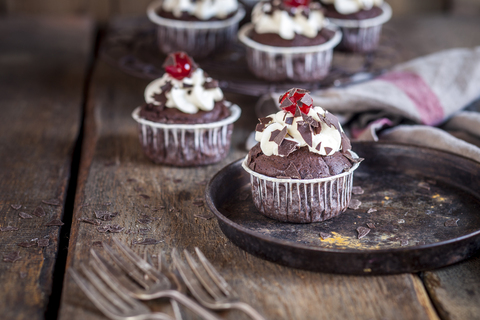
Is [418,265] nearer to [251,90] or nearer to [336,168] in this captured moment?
[336,168]

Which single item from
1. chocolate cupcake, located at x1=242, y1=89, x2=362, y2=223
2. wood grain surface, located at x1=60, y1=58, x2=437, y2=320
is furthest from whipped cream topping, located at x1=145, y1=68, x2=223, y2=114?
chocolate cupcake, located at x1=242, y1=89, x2=362, y2=223

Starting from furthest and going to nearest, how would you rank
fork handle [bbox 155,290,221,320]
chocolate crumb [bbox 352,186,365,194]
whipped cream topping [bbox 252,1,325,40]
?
1. whipped cream topping [bbox 252,1,325,40]
2. chocolate crumb [bbox 352,186,365,194]
3. fork handle [bbox 155,290,221,320]

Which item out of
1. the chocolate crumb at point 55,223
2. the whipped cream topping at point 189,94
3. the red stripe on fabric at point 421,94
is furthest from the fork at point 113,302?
the red stripe on fabric at point 421,94

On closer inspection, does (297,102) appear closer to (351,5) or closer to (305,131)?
(305,131)

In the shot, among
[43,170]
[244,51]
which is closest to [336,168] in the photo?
[43,170]

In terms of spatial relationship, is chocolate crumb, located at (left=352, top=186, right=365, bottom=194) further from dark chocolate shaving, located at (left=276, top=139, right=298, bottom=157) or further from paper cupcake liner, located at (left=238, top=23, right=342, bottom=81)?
paper cupcake liner, located at (left=238, top=23, right=342, bottom=81)

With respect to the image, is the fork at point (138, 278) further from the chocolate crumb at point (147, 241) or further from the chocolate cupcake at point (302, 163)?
the chocolate cupcake at point (302, 163)

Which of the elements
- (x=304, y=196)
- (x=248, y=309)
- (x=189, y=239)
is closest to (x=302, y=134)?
(x=304, y=196)
